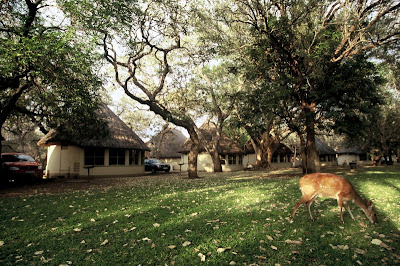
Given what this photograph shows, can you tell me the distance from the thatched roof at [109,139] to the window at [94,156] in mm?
1158

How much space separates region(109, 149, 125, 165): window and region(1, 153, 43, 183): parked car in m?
8.46

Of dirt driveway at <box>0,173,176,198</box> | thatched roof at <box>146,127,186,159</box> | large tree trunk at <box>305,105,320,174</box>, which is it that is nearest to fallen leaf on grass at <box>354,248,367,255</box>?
dirt driveway at <box>0,173,176,198</box>

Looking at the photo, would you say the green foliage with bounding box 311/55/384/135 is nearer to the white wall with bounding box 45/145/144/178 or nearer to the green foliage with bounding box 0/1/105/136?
the green foliage with bounding box 0/1/105/136

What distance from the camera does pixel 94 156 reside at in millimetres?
22562

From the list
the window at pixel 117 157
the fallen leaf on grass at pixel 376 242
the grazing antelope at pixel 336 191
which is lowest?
the fallen leaf on grass at pixel 376 242

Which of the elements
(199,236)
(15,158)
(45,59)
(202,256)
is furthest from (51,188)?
(202,256)

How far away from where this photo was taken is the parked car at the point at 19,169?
1380 cm

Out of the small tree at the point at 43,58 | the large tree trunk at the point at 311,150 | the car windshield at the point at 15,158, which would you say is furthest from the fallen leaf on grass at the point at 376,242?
the car windshield at the point at 15,158

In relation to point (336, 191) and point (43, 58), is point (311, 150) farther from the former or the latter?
point (43, 58)

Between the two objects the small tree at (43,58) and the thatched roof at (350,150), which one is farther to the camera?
the thatched roof at (350,150)

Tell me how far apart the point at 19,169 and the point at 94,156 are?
8.55 metres

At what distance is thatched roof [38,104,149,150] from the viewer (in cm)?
2044

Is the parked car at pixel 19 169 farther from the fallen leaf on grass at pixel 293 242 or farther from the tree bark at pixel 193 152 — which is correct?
the fallen leaf on grass at pixel 293 242

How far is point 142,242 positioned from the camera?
4320 millimetres
